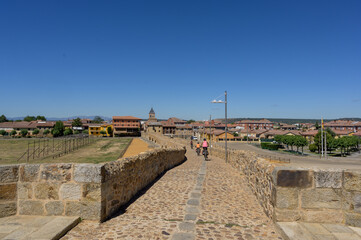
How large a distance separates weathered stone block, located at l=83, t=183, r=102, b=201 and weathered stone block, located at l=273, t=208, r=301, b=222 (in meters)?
3.41

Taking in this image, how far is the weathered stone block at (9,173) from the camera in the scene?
434cm

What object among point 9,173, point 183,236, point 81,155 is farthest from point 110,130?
point 183,236

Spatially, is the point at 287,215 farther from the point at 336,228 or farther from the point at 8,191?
the point at 8,191

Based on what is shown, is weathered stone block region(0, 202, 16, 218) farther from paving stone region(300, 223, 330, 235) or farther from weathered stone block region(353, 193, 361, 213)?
weathered stone block region(353, 193, 361, 213)

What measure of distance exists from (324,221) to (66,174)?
494 cm

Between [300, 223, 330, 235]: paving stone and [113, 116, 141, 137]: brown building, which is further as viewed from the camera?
[113, 116, 141, 137]: brown building

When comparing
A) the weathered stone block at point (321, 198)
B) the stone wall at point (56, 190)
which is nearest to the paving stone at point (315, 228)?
the weathered stone block at point (321, 198)

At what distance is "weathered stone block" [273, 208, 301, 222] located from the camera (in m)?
4.21

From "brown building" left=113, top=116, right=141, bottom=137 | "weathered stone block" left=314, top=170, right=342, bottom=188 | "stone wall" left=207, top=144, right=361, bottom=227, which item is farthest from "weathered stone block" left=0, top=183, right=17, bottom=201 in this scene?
"brown building" left=113, top=116, right=141, bottom=137

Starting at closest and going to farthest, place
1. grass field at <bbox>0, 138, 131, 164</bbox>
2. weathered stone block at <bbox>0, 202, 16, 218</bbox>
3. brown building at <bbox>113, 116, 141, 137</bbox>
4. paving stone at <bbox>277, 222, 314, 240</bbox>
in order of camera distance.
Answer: paving stone at <bbox>277, 222, 314, 240</bbox> → weathered stone block at <bbox>0, 202, 16, 218</bbox> → grass field at <bbox>0, 138, 131, 164</bbox> → brown building at <bbox>113, 116, 141, 137</bbox>

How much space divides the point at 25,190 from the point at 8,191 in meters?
0.28

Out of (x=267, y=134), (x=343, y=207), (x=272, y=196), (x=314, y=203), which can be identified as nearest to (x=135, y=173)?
(x=272, y=196)

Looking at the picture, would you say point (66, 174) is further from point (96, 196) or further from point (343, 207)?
point (343, 207)

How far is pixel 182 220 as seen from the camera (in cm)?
459
